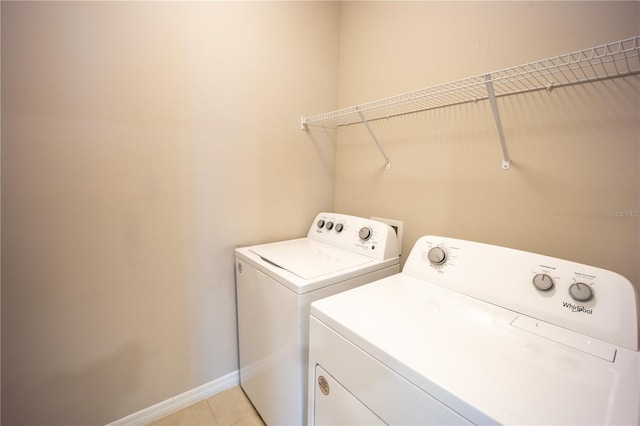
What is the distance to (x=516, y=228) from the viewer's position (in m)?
1.12

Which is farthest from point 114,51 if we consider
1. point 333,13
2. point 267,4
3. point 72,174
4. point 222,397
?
point 222,397

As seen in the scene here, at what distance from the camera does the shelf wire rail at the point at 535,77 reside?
2.76ft

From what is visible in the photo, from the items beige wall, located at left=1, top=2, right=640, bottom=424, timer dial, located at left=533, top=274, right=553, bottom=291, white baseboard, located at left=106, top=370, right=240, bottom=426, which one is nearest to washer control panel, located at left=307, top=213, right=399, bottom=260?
beige wall, located at left=1, top=2, right=640, bottom=424

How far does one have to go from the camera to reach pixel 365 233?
142 centimetres

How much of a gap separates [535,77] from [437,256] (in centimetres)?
77

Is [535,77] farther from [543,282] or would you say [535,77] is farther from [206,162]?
[206,162]

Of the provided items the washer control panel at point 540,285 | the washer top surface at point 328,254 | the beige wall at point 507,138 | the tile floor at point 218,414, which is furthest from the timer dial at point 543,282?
the tile floor at point 218,414

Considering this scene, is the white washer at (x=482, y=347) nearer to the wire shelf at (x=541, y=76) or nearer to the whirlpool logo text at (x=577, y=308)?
the whirlpool logo text at (x=577, y=308)

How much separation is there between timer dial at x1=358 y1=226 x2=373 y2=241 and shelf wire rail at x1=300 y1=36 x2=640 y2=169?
509 millimetres

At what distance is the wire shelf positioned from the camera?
838 mm

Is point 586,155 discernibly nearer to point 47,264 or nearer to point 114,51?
point 114,51

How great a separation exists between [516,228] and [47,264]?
Result: 76.2 inches

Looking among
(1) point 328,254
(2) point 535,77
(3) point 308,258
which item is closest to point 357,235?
(1) point 328,254

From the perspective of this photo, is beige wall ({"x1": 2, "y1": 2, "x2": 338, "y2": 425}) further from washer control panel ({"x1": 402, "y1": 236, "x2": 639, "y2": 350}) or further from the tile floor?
washer control panel ({"x1": 402, "y1": 236, "x2": 639, "y2": 350})
